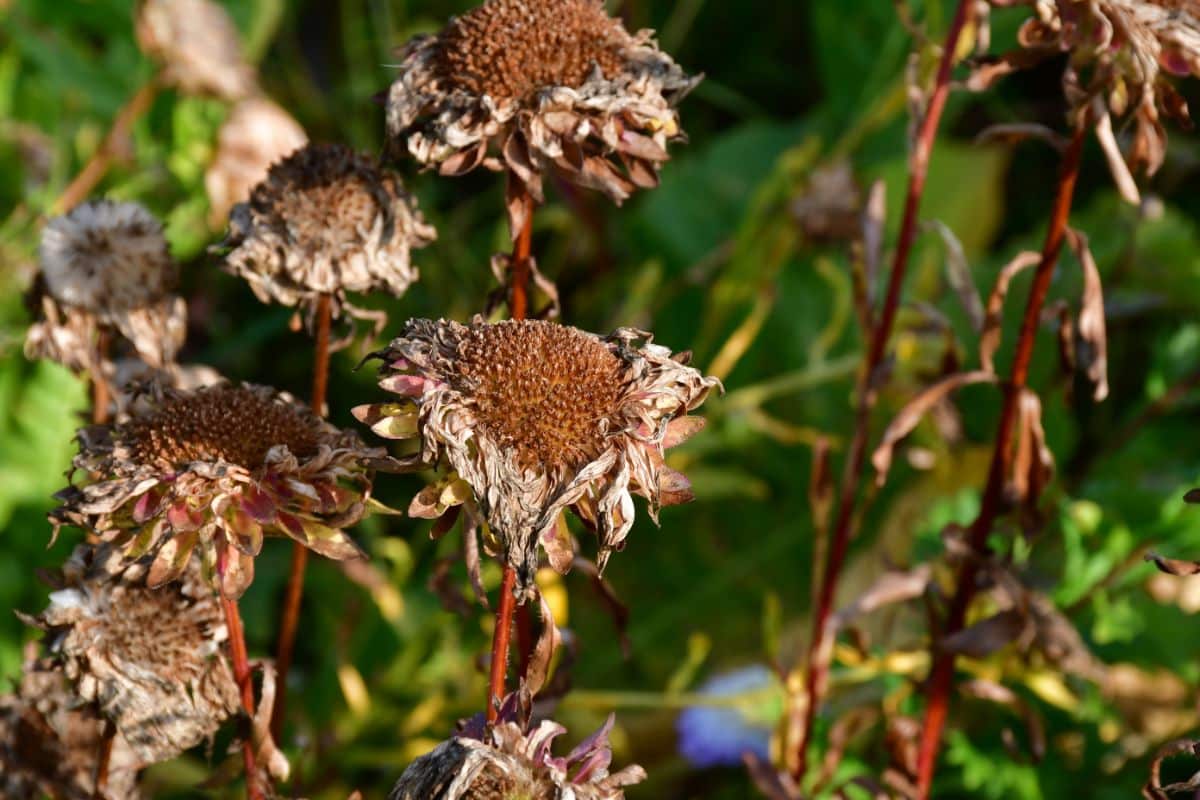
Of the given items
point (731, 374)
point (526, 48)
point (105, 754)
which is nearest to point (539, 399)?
point (526, 48)

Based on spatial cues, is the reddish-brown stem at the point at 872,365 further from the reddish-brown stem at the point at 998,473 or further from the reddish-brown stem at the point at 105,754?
the reddish-brown stem at the point at 105,754

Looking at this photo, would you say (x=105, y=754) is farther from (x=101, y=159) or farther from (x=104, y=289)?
(x=101, y=159)

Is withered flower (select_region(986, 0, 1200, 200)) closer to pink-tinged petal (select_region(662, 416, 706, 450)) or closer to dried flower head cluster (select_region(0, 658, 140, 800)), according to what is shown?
pink-tinged petal (select_region(662, 416, 706, 450))

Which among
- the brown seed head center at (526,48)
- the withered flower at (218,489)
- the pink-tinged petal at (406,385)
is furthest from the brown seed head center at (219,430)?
the brown seed head center at (526,48)

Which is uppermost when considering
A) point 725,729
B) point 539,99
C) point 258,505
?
point 539,99

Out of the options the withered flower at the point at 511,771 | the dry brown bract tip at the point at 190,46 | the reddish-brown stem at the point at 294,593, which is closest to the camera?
the withered flower at the point at 511,771
